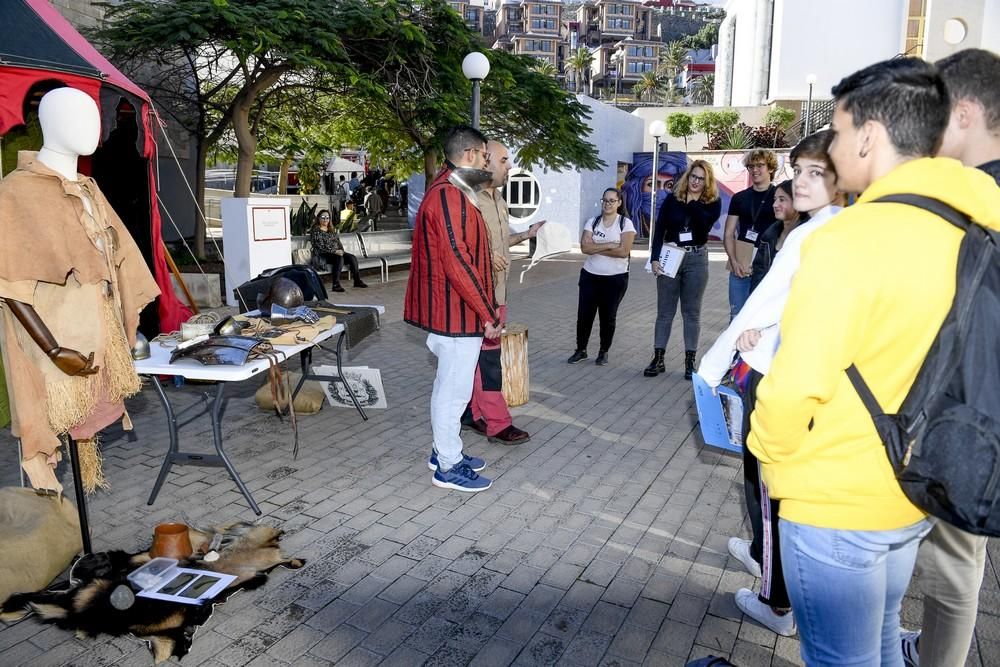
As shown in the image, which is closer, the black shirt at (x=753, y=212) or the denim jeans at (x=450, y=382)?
the denim jeans at (x=450, y=382)

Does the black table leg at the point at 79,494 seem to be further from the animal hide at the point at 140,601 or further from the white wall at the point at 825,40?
the white wall at the point at 825,40

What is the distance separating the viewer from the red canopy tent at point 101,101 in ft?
17.1

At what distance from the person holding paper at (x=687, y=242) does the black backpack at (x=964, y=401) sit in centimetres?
522

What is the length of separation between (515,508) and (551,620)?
112 centimetres

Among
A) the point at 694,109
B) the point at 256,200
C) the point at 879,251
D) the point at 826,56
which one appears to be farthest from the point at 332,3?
the point at 826,56

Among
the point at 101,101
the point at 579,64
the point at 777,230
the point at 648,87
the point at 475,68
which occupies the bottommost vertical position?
the point at 777,230

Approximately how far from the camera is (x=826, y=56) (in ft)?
115

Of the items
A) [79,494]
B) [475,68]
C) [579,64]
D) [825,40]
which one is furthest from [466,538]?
[579,64]

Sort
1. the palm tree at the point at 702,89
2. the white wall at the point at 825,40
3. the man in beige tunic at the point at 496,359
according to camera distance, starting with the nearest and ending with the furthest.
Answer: the man in beige tunic at the point at 496,359 → the white wall at the point at 825,40 → the palm tree at the point at 702,89

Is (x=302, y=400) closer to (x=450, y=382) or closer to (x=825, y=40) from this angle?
(x=450, y=382)

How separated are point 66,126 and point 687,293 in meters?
5.31

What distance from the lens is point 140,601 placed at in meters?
3.06

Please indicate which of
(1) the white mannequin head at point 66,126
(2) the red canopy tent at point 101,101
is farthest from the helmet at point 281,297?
(2) the red canopy tent at point 101,101

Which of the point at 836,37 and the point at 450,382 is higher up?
the point at 836,37
